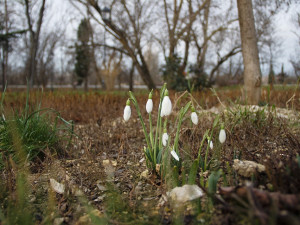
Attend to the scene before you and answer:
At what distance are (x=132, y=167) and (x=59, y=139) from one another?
852 mm

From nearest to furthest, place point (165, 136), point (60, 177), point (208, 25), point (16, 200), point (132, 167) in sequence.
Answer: point (16, 200), point (165, 136), point (60, 177), point (132, 167), point (208, 25)

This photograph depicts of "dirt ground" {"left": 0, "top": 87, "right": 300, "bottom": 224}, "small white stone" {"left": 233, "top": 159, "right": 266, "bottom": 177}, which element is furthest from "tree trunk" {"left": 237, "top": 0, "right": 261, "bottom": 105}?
"small white stone" {"left": 233, "top": 159, "right": 266, "bottom": 177}

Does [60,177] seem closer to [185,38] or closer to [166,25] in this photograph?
[185,38]

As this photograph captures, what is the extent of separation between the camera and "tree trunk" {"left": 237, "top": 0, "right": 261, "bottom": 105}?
15.3ft

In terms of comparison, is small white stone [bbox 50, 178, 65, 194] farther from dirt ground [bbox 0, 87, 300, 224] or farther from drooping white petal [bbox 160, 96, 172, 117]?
drooping white petal [bbox 160, 96, 172, 117]

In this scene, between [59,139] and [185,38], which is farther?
[185,38]

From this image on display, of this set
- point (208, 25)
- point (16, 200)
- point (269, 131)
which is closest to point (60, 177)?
point (16, 200)

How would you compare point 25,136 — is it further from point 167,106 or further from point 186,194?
point 186,194

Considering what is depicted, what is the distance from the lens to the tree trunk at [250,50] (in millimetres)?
4660

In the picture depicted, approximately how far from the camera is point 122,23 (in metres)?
10.7

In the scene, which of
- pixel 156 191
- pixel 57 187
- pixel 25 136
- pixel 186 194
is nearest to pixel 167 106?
pixel 186 194

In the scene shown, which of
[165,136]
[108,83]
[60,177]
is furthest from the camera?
[108,83]

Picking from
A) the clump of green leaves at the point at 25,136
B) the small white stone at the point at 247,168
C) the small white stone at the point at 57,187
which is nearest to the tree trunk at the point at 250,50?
the small white stone at the point at 247,168

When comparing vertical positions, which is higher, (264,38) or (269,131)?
(264,38)
